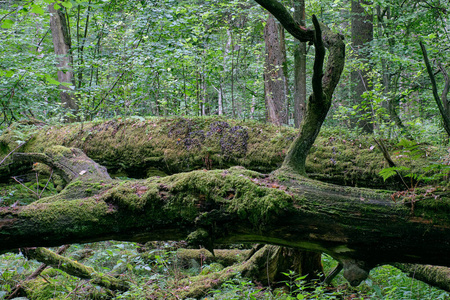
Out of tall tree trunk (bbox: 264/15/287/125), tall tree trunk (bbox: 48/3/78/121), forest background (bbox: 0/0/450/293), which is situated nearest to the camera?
forest background (bbox: 0/0/450/293)

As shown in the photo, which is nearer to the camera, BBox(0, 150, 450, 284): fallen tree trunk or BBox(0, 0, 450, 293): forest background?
BBox(0, 150, 450, 284): fallen tree trunk

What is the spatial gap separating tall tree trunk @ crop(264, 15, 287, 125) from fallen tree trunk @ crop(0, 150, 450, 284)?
5.92 meters

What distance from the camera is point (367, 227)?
234 cm

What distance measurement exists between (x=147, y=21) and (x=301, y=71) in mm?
4713

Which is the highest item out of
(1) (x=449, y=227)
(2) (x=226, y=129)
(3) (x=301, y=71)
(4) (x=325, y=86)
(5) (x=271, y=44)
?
(5) (x=271, y=44)

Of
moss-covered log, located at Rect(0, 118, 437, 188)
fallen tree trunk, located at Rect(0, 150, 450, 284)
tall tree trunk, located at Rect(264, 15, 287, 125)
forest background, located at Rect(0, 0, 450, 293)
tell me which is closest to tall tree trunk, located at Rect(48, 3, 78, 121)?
forest background, located at Rect(0, 0, 450, 293)

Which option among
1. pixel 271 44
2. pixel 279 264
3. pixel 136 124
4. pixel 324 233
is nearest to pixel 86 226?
pixel 324 233

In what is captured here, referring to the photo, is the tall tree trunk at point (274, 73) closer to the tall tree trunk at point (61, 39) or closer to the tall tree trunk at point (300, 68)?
the tall tree trunk at point (300, 68)

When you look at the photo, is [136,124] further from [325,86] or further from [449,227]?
[449,227]

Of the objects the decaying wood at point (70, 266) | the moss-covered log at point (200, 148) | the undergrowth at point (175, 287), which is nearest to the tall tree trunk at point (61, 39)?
the moss-covered log at point (200, 148)

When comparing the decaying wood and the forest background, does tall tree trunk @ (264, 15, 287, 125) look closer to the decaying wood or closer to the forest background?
the forest background

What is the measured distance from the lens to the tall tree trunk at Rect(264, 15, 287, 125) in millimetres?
8531

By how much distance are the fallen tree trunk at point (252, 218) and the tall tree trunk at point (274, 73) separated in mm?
5917

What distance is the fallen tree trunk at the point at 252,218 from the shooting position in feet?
7.62
